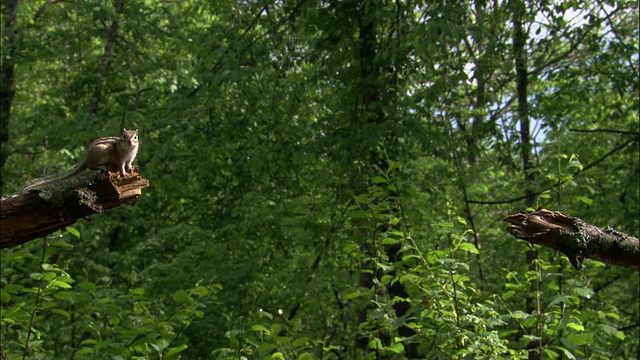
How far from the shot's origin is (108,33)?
9.82 metres

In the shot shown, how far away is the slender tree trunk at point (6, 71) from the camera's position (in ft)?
34.6

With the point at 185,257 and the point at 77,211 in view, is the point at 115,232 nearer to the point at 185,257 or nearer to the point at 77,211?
the point at 185,257

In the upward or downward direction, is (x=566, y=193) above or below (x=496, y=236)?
above

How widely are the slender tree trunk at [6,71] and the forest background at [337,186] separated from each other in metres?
1.59

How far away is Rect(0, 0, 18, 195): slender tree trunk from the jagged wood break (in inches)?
399

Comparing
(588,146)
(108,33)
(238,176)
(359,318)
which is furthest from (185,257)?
(588,146)

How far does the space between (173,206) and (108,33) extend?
2.84m

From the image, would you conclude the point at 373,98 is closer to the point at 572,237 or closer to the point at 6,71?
the point at 572,237

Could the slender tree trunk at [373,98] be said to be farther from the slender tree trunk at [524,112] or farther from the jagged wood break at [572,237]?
the jagged wood break at [572,237]

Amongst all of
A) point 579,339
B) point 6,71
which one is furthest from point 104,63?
point 579,339

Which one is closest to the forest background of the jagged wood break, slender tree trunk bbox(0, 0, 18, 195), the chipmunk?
the jagged wood break

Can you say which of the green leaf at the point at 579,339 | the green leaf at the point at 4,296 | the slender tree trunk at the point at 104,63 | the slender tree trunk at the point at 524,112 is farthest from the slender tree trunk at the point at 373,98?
the slender tree trunk at the point at 104,63

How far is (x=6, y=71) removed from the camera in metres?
11.6

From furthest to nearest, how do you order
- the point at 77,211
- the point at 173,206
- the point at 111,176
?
the point at 173,206
the point at 111,176
the point at 77,211
